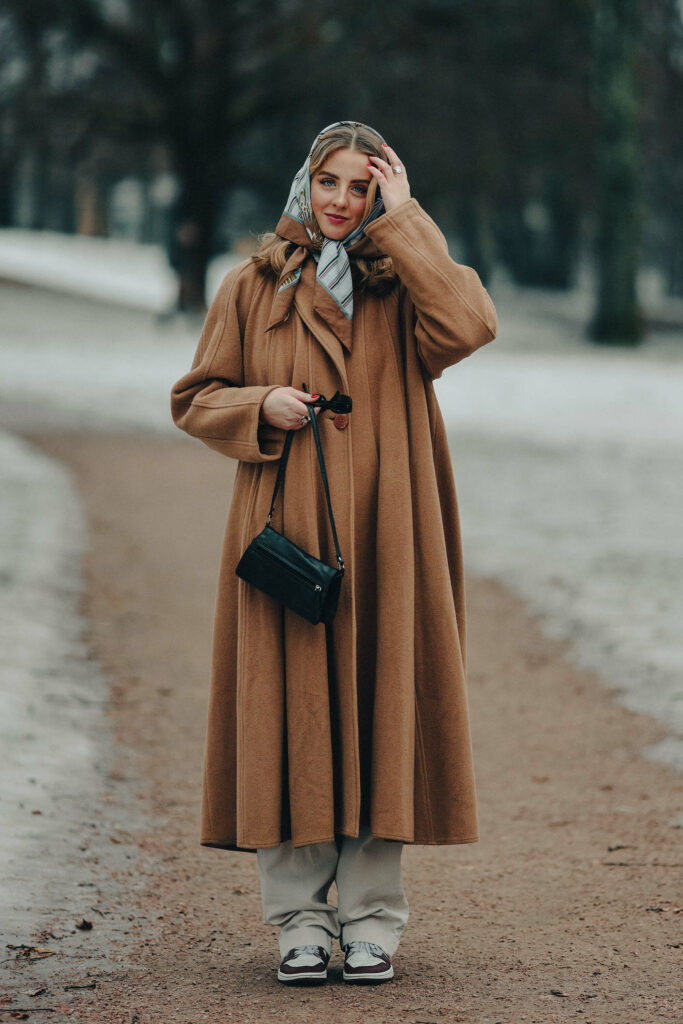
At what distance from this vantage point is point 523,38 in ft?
77.5

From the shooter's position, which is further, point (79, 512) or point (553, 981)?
point (79, 512)

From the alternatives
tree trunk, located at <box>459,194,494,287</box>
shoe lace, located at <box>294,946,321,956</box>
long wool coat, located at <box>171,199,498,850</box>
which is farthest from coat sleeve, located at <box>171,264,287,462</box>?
tree trunk, located at <box>459,194,494,287</box>

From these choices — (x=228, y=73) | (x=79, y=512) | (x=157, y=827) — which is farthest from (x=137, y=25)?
(x=157, y=827)

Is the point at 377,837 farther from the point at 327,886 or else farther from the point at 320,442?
the point at 320,442

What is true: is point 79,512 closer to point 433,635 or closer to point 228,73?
point 433,635

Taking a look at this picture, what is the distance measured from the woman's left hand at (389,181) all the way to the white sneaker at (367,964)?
1704 millimetres

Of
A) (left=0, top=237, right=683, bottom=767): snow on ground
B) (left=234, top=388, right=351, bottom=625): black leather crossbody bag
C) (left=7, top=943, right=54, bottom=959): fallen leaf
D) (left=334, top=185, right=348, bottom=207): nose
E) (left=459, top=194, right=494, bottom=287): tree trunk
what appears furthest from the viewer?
(left=459, top=194, right=494, bottom=287): tree trunk

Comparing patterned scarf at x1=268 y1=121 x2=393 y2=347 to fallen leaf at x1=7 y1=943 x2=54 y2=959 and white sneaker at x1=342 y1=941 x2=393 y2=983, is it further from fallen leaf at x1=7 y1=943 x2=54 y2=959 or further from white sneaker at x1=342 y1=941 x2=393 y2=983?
fallen leaf at x1=7 y1=943 x2=54 y2=959

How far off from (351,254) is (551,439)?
1223 centimetres

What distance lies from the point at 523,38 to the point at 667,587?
17764 millimetres

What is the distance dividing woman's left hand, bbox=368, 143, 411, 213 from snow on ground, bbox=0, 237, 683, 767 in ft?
9.84

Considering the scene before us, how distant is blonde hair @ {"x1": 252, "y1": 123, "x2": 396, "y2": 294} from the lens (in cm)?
314

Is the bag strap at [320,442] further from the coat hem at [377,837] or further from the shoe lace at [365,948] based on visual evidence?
the shoe lace at [365,948]

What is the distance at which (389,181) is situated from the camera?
314 centimetres
